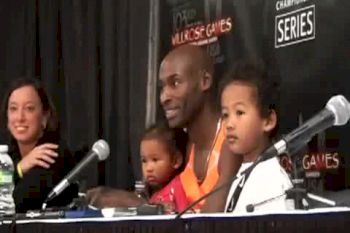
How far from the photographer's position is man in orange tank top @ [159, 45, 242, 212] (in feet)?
9.61

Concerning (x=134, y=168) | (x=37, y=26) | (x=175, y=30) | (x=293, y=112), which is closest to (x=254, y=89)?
(x=293, y=112)

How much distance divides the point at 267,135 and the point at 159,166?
71 centimetres

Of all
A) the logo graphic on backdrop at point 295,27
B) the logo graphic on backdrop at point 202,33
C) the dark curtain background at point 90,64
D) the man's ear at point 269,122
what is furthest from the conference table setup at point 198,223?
the dark curtain background at point 90,64

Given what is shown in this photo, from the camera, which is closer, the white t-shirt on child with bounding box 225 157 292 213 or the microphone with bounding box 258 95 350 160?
the microphone with bounding box 258 95 350 160

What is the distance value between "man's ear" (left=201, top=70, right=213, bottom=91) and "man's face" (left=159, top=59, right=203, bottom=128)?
0.01 meters

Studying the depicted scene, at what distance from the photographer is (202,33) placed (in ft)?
11.4

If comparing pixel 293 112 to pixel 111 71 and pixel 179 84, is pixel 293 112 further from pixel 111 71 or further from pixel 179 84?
pixel 111 71

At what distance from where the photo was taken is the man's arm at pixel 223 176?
261cm

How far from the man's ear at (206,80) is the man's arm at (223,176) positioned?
256mm

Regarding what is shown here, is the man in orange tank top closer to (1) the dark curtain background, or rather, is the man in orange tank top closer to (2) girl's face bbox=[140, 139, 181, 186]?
(2) girl's face bbox=[140, 139, 181, 186]

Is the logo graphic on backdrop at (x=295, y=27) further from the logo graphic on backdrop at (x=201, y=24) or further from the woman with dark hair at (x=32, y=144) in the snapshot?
the woman with dark hair at (x=32, y=144)

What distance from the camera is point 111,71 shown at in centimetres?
404

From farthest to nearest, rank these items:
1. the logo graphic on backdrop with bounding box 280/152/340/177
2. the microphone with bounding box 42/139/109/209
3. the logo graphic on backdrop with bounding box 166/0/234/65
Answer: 1. the logo graphic on backdrop with bounding box 166/0/234/65
2. the logo graphic on backdrop with bounding box 280/152/340/177
3. the microphone with bounding box 42/139/109/209

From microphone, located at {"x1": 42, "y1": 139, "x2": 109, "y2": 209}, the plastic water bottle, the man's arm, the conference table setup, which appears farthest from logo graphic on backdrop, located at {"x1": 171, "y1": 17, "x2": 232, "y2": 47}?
the conference table setup
